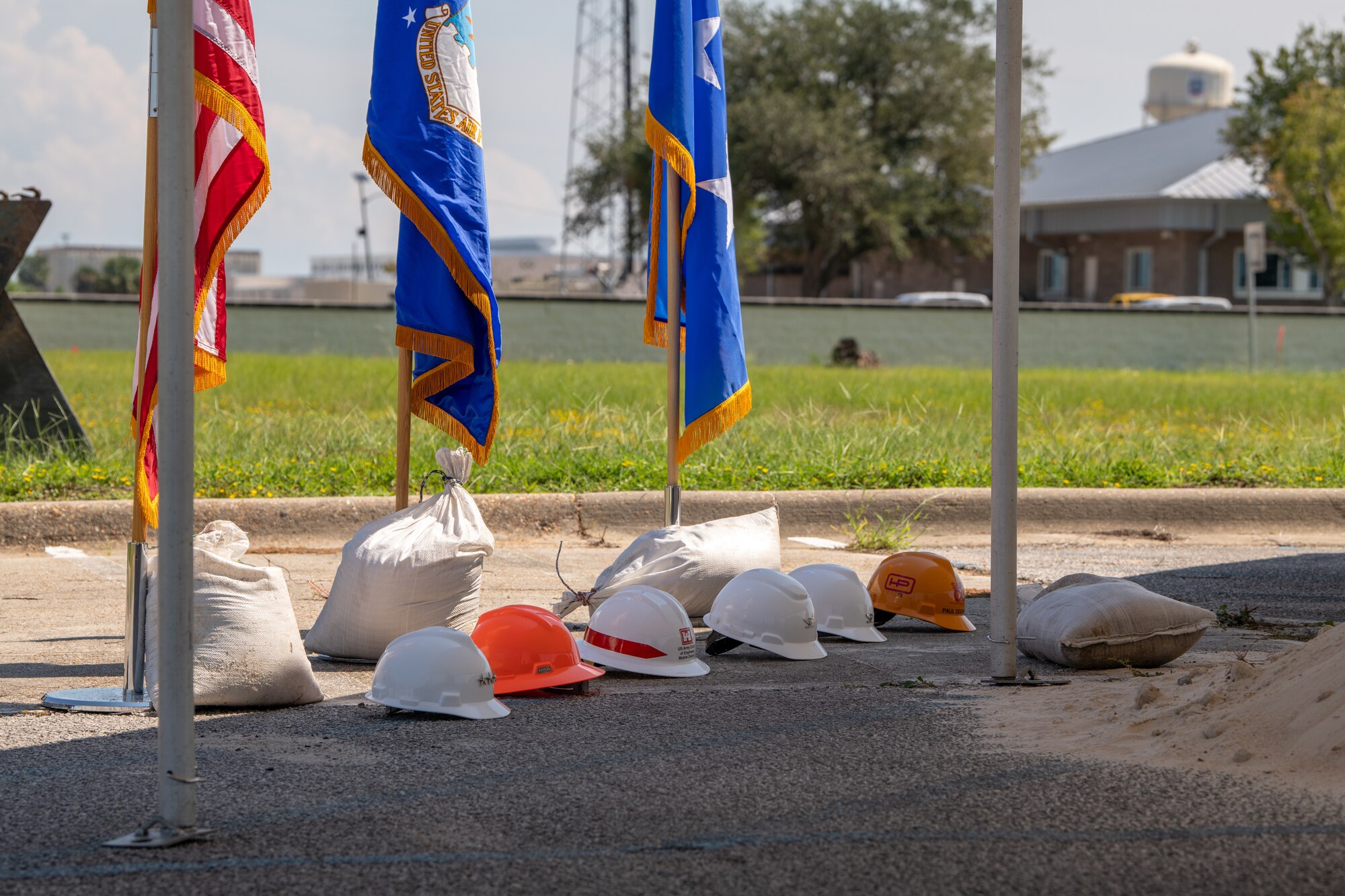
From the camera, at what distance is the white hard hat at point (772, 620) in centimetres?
543

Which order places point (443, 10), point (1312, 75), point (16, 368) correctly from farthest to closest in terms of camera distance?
point (1312, 75) < point (16, 368) < point (443, 10)

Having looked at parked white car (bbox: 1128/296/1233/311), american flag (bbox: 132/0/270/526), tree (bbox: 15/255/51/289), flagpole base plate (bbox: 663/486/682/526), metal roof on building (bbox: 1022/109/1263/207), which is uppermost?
metal roof on building (bbox: 1022/109/1263/207)

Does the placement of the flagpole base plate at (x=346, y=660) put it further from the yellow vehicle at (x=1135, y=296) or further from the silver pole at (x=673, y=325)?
the yellow vehicle at (x=1135, y=296)

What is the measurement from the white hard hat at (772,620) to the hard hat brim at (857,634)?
10.5 inches

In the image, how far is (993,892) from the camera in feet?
9.66

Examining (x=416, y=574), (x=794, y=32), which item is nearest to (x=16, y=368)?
(x=416, y=574)

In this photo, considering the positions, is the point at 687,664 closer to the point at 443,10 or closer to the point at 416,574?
the point at 416,574

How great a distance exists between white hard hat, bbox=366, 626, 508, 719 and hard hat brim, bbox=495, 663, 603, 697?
196 mm

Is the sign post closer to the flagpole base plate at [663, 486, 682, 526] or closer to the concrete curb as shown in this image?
the concrete curb

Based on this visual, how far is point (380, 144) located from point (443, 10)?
1.99 ft

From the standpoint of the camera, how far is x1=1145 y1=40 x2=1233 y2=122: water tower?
67.1m

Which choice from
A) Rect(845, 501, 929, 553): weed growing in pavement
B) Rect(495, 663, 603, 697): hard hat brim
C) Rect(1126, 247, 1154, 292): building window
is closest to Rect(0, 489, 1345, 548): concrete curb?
Rect(845, 501, 929, 553): weed growing in pavement

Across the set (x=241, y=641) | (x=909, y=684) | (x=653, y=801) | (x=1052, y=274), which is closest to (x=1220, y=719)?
(x=909, y=684)

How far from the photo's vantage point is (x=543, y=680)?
480cm
